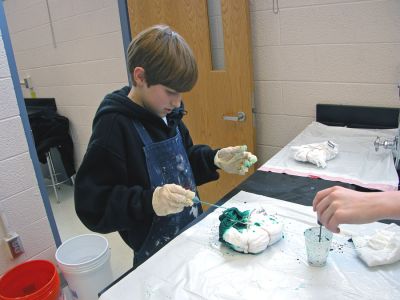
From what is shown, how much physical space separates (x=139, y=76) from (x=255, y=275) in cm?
66

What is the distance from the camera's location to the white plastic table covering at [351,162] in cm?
117

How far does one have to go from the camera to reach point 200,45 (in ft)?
6.77

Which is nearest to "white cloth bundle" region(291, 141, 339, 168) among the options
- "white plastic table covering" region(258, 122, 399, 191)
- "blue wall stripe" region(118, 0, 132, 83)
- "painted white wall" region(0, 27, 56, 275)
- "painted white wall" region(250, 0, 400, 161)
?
"white plastic table covering" region(258, 122, 399, 191)

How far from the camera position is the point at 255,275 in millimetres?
764

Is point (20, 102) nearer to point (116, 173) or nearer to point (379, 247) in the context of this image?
point (116, 173)

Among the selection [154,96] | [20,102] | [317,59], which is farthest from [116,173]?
[317,59]

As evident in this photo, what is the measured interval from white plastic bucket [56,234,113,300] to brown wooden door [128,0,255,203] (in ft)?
2.96

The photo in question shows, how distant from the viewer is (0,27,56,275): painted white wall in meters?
1.62

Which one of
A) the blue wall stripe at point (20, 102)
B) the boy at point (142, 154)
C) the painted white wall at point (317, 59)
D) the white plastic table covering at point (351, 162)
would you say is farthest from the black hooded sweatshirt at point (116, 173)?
the painted white wall at point (317, 59)

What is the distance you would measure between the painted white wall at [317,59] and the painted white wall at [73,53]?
1.27 m

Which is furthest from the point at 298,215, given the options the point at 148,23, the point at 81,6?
the point at 81,6

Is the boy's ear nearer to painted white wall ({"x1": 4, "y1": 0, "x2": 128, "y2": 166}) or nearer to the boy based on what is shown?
the boy

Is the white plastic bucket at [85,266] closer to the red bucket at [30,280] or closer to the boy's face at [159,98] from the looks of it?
the red bucket at [30,280]

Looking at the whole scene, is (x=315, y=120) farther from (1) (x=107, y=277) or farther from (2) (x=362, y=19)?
(1) (x=107, y=277)
